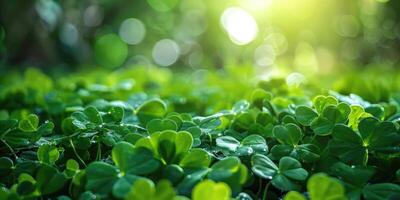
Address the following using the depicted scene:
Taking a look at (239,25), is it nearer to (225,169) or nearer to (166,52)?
(166,52)

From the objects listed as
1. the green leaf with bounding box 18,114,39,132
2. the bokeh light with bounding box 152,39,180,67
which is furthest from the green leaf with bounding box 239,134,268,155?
the bokeh light with bounding box 152,39,180,67

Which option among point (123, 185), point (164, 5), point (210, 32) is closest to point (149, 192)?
point (123, 185)

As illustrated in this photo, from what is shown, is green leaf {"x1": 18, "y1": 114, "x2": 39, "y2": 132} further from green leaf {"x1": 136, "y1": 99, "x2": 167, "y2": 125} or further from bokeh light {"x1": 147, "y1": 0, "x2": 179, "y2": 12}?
bokeh light {"x1": 147, "y1": 0, "x2": 179, "y2": 12}

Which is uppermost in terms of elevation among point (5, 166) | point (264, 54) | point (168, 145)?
point (264, 54)

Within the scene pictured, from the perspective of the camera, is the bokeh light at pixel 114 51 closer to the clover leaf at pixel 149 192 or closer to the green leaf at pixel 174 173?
the green leaf at pixel 174 173

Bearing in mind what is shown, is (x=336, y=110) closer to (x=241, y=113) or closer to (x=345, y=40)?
(x=241, y=113)

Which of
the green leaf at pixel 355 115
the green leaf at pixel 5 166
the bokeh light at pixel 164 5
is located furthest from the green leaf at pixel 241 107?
the bokeh light at pixel 164 5
